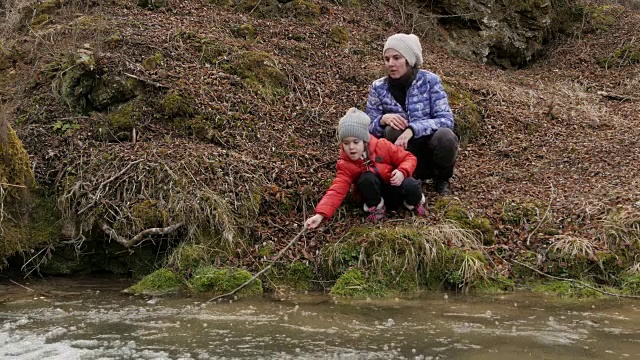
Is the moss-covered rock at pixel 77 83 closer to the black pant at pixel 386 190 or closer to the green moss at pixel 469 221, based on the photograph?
the black pant at pixel 386 190

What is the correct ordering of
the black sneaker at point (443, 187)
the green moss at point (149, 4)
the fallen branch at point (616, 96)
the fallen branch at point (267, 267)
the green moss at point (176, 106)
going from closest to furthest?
the fallen branch at point (267, 267)
the black sneaker at point (443, 187)
the green moss at point (176, 106)
the green moss at point (149, 4)
the fallen branch at point (616, 96)

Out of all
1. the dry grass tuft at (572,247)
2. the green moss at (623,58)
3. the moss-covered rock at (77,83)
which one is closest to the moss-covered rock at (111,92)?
the moss-covered rock at (77,83)

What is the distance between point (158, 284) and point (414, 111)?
2.91 metres

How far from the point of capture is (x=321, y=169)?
6680 millimetres

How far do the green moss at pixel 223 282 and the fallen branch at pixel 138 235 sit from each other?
0.49 metres

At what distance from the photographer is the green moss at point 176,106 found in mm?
6754

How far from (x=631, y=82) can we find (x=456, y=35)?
324cm

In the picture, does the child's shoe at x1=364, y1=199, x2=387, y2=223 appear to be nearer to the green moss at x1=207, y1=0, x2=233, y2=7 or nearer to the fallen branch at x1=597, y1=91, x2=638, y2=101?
the green moss at x1=207, y1=0, x2=233, y2=7

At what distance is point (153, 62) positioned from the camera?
23.8 ft

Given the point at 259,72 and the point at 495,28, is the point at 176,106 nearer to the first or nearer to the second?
the point at 259,72

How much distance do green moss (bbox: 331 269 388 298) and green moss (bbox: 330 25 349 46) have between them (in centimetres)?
546

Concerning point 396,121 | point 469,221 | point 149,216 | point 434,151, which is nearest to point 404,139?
point 396,121

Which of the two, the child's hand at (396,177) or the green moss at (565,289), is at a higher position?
the child's hand at (396,177)

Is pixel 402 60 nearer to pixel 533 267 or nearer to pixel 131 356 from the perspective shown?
pixel 533 267
